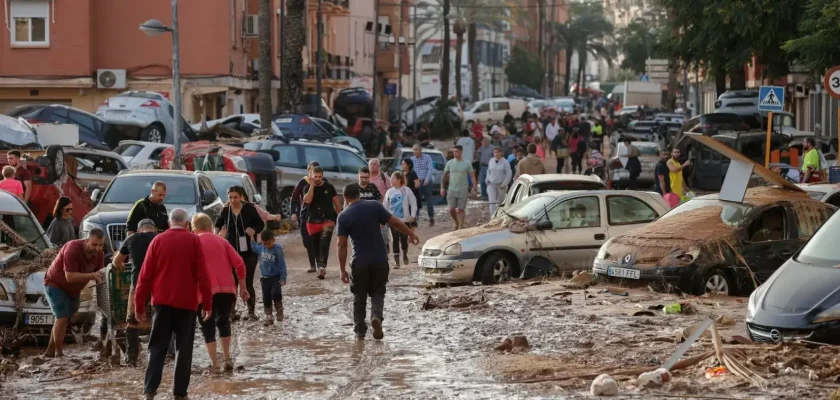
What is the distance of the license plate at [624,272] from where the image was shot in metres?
17.0

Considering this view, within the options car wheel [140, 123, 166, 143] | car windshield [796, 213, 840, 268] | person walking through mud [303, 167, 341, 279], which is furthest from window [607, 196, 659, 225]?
car wheel [140, 123, 166, 143]

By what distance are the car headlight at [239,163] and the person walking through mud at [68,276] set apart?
48.5 feet

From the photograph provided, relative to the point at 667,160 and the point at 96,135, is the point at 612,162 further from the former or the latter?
the point at 96,135

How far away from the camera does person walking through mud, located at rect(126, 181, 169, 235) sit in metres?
15.8

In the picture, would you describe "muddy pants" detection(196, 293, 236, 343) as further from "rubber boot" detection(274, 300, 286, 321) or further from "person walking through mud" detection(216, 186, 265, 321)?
"person walking through mud" detection(216, 186, 265, 321)

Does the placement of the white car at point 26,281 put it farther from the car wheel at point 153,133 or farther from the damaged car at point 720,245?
the car wheel at point 153,133

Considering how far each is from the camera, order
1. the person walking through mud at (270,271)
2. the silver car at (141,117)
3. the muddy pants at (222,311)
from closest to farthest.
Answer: the muddy pants at (222,311) → the person walking through mud at (270,271) → the silver car at (141,117)

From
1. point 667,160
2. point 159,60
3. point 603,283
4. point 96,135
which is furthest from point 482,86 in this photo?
point 603,283

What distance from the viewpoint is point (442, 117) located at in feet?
222

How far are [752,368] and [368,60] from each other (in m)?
71.3

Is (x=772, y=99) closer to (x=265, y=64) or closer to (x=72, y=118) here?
(x=72, y=118)

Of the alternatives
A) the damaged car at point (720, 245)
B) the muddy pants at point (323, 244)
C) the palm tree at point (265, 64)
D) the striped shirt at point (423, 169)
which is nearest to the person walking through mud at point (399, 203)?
the muddy pants at point (323, 244)

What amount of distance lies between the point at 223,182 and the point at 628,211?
303 inches

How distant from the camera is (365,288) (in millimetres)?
14461
